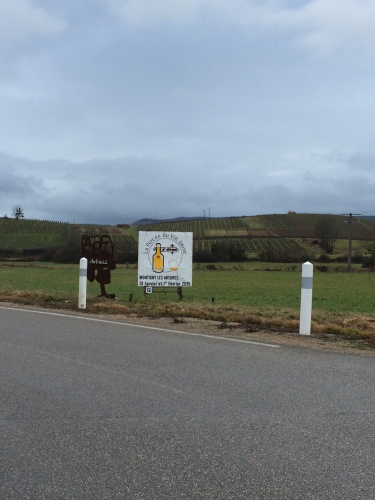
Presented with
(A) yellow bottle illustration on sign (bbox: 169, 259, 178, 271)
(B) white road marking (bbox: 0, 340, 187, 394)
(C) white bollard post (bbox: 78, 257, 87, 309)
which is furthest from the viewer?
(A) yellow bottle illustration on sign (bbox: 169, 259, 178, 271)

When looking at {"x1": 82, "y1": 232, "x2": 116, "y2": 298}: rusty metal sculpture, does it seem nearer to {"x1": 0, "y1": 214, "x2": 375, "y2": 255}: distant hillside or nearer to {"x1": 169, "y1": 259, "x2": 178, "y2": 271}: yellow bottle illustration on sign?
{"x1": 169, "y1": 259, "x2": 178, "y2": 271}: yellow bottle illustration on sign

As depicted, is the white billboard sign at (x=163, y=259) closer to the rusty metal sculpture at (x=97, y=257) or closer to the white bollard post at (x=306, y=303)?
the rusty metal sculpture at (x=97, y=257)

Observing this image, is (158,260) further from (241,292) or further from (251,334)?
(241,292)

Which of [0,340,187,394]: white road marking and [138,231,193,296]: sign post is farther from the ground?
[138,231,193,296]: sign post

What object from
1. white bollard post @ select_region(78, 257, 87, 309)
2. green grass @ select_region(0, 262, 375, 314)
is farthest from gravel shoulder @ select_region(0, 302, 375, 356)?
green grass @ select_region(0, 262, 375, 314)

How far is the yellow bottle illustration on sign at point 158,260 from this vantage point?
1767 cm

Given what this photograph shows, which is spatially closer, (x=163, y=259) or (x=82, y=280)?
(x=82, y=280)

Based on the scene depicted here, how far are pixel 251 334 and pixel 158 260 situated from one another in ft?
25.6

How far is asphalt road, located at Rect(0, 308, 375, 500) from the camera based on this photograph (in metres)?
3.74

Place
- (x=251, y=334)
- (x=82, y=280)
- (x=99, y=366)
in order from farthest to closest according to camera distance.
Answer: (x=82, y=280)
(x=251, y=334)
(x=99, y=366)

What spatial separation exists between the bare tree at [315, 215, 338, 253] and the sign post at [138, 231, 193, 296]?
278 ft

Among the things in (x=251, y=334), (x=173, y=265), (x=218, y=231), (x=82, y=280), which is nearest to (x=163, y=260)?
(x=173, y=265)

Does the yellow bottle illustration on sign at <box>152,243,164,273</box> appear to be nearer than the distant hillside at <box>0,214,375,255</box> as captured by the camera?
Yes

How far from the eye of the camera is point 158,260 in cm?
1778
